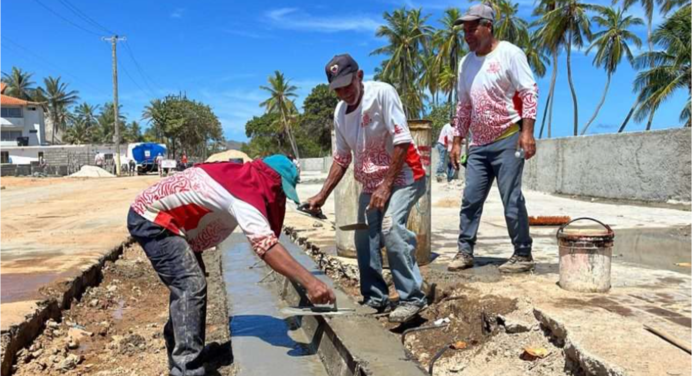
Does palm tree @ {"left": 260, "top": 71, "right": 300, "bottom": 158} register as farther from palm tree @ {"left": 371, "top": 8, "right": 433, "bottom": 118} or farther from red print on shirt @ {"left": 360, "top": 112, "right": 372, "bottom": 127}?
red print on shirt @ {"left": 360, "top": 112, "right": 372, "bottom": 127}

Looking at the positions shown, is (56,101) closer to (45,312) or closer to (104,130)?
(104,130)

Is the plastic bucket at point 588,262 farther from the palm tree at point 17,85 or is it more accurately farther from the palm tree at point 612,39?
the palm tree at point 17,85

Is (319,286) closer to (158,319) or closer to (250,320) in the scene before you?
(250,320)

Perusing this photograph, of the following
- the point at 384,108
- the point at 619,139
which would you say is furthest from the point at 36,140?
the point at 384,108

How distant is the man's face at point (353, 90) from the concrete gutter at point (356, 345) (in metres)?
1.35

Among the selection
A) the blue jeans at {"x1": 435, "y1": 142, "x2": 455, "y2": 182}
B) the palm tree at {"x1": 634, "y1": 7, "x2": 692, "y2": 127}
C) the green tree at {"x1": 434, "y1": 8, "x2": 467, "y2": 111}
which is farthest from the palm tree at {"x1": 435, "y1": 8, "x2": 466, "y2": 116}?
the blue jeans at {"x1": 435, "y1": 142, "x2": 455, "y2": 182}

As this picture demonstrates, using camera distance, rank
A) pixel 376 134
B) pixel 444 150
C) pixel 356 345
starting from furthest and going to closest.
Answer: pixel 444 150 < pixel 376 134 < pixel 356 345

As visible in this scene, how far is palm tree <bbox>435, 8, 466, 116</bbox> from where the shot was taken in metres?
37.9

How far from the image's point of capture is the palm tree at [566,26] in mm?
37406

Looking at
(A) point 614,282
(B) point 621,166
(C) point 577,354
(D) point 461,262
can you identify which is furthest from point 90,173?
(C) point 577,354

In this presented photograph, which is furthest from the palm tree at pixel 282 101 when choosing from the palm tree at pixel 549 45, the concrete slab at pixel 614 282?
the concrete slab at pixel 614 282

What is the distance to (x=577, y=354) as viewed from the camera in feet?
8.16

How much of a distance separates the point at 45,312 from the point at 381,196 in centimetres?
279

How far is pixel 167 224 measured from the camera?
2.97 metres
